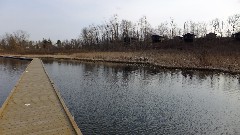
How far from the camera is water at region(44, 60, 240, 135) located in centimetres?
1302

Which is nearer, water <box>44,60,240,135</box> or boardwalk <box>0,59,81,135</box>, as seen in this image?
boardwalk <box>0,59,81,135</box>

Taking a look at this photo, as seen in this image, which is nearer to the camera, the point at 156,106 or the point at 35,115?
the point at 35,115

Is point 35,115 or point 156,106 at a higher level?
point 35,115

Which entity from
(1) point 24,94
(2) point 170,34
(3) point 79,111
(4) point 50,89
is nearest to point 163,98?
(3) point 79,111

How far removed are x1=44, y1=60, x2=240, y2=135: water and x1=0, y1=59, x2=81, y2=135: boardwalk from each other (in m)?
1.26

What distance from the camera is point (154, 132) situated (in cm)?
1235

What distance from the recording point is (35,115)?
1242 centimetres

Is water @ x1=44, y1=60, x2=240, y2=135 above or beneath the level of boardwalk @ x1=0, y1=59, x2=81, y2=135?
beneath

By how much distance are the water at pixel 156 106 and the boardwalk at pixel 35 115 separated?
4.14 feet

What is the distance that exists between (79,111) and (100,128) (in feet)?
10.2

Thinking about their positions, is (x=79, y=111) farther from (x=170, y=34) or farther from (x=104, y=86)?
(x=170, y=34)

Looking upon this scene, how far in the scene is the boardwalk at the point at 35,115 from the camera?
33.9 ft

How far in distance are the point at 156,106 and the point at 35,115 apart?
7.54 metres

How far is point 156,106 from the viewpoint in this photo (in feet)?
55.3
